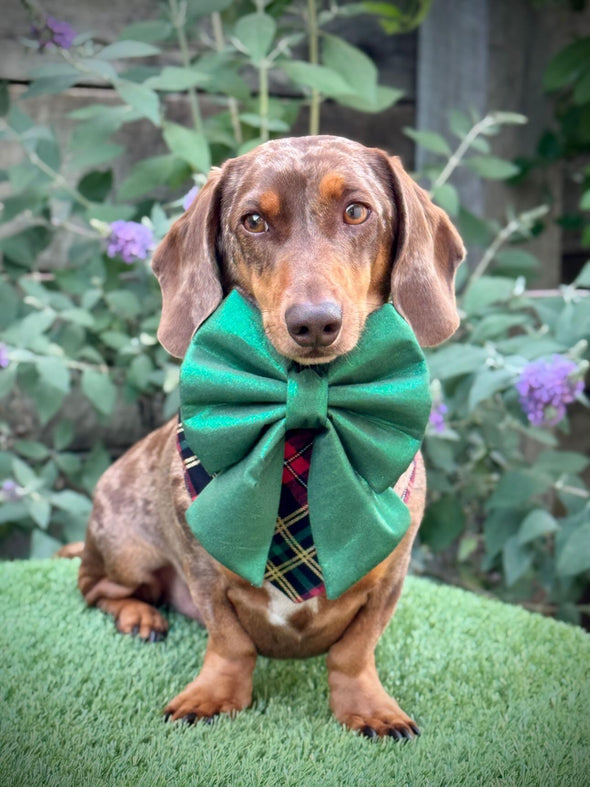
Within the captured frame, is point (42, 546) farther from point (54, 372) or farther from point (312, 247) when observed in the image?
point (312, 247)

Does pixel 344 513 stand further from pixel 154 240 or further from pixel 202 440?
pixel 154 240

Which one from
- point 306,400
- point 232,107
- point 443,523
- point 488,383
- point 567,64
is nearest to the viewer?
point 306,400

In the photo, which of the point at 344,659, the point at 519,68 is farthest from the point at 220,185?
the point at 519,68

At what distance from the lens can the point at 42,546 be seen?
291 centimetres

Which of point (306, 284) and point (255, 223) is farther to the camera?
point (255, 223)

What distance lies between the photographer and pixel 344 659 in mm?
1794

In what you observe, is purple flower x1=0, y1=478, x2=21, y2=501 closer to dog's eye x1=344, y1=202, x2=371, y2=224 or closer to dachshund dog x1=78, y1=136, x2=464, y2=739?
dachshund dog x1=78, y1=136, x2=464, y2=739

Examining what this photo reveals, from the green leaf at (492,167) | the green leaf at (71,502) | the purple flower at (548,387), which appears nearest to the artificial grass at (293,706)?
the green leaf at (71,502)

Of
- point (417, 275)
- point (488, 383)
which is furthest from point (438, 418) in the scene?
point (417, 275)

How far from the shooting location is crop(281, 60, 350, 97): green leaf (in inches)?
111

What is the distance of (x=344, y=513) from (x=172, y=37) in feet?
7.07

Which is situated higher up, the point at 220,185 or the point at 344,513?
the point at 220,185

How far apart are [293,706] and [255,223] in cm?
97

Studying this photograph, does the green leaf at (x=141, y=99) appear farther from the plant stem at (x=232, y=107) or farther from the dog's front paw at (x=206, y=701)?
the dog's front paw at (x=206, y=701)
